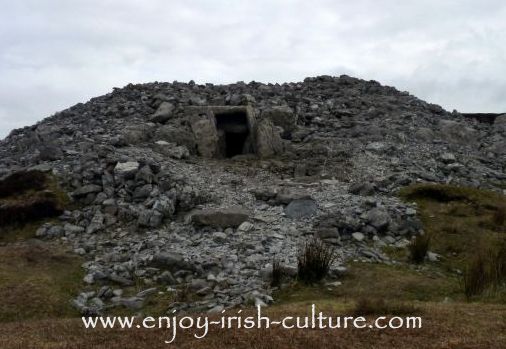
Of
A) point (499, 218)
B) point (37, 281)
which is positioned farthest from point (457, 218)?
point (37, 281)

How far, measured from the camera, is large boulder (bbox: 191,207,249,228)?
64.0 feet

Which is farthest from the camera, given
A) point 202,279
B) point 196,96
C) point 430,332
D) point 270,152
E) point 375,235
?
point 196,96

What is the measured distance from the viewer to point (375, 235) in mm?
19281

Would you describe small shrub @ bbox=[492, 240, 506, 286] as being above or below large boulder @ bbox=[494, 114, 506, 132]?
below

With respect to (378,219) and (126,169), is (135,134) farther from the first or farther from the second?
(378,219)

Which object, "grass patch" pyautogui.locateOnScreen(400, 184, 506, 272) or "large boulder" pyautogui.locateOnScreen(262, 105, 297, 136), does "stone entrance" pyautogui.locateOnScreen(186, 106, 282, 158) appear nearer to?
"large boulder" pyautogui.locateOnScreen(262, 105, 297, 136)

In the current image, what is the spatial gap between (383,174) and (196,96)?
40.1 ft

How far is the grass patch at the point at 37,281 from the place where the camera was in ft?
47.1

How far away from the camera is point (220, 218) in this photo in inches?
772

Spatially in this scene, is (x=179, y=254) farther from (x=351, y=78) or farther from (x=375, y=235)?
(x=351, y=78)

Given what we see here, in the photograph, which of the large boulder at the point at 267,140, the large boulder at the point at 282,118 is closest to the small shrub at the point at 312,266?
the large boulder at the point at 267,140

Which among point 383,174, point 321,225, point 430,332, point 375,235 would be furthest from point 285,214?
point 430,332

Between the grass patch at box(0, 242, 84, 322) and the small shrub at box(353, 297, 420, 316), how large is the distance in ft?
23.9

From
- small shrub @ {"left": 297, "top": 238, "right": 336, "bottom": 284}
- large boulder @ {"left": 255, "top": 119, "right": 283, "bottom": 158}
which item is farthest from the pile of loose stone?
large boulder @ {"left": 255, "top": 119, "right": 283, "bottom": 158}
